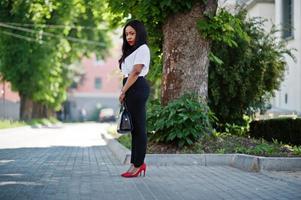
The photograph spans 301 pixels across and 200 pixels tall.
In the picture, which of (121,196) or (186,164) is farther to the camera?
(186,164)

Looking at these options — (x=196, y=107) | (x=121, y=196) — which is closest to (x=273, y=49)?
(x=196, y=107)

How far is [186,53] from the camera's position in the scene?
1065 cm

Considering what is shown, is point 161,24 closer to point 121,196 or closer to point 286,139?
point 286,139

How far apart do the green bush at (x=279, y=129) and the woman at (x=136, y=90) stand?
5696 millimetres

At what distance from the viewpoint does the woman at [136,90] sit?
7480 millimetres

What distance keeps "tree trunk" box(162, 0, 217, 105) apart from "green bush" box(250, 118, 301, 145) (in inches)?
110

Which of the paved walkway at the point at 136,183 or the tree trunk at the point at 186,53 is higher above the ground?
the tree trunk at the point at 186,53

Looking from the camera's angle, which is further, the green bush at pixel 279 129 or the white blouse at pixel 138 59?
the green bush at pixel 279 129

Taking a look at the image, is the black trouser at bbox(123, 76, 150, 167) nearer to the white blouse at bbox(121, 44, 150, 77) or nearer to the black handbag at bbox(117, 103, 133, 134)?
the black handbag at bbox(117, 103, 133, 134)

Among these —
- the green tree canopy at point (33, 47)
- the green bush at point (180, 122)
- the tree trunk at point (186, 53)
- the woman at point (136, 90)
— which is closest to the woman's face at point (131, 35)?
the woman at point (136, 90)

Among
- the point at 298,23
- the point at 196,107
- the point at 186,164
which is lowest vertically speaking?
the point at 186,164

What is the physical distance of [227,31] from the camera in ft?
36.3

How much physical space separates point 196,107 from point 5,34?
26205mm

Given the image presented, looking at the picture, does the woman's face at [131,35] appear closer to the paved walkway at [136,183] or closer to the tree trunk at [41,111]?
the paved walkway at [136,183]
